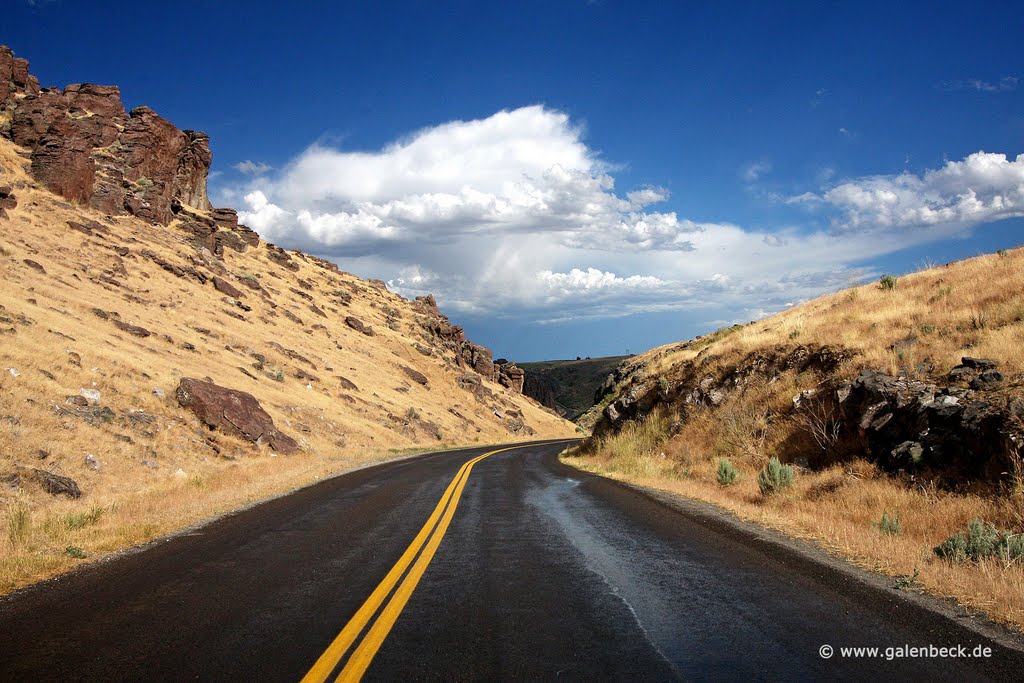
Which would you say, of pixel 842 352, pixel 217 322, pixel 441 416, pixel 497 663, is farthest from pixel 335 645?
pixel 441 416

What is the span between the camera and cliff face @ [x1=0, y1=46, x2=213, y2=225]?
5016cm

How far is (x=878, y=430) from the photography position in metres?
10.7

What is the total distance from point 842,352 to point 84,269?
41639 mm

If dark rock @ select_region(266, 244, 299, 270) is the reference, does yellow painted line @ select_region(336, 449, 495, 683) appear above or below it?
below

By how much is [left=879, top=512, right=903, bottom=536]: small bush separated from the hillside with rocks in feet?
33.3

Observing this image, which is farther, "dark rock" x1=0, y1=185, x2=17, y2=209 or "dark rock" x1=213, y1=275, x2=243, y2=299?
"dark rock" x1=213, y1=275, x2=243, y2=299

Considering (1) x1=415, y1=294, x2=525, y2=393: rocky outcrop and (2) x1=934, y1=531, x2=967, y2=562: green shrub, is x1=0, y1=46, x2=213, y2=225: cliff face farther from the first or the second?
(2) x1=934, y1=531, x2=967, y2=562: green shrub

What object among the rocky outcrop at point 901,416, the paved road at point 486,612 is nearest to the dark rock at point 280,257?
the rocky outcrop at point 901,416

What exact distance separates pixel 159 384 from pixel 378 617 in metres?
19.7

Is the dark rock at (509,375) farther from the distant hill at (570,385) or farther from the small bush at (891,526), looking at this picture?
the small bush at (891,526)

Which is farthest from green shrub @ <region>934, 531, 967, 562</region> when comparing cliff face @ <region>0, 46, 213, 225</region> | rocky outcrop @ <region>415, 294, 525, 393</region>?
rocky outcrop @ <region>415, 294, 525, 393</region>

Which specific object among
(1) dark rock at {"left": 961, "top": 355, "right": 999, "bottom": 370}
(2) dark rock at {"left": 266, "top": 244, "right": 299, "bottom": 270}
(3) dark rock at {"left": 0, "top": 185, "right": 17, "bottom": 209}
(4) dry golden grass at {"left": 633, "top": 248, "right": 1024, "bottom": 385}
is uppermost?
(2) dark rock at {"left": 266, "top": 244, "right": 299, "bottom": 270}

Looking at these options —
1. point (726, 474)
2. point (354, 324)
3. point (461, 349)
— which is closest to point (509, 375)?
point (461, 349)

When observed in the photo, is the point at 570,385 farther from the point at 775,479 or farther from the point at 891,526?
the point at 891,526
